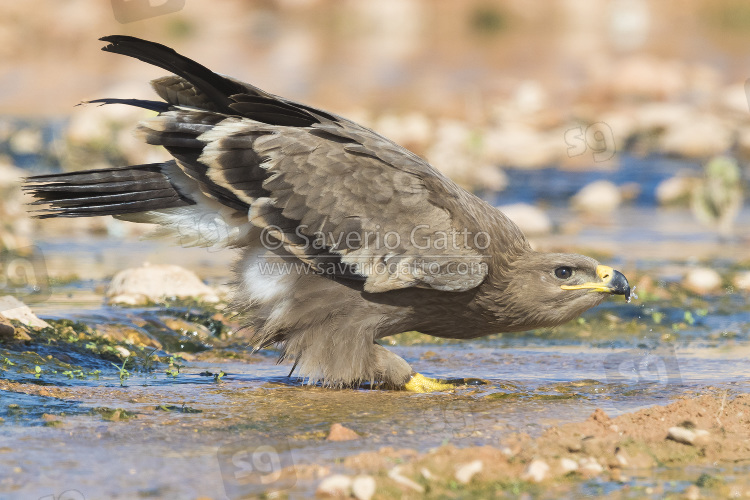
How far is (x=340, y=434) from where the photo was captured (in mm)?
4422

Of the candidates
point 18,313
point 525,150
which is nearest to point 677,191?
point 525,150

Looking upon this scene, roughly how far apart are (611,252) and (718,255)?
1.13 m

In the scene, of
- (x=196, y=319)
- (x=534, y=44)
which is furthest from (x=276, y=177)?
(x=534, y=44)

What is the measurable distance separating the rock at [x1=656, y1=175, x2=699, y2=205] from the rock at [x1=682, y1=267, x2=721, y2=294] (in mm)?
5984

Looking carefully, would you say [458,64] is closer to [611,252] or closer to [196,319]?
[611,252]

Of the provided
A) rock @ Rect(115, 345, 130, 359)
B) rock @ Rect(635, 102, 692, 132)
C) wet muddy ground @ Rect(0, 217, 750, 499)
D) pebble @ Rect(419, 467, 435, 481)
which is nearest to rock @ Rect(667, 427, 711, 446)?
wet muddy ground @ Rect(0, 217, 750, 499)

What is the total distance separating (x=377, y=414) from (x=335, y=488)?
51.4 inches

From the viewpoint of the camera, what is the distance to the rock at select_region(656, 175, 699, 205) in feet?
48.6

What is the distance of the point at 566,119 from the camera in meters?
20.3

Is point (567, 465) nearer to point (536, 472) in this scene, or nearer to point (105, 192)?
point (536, 472)

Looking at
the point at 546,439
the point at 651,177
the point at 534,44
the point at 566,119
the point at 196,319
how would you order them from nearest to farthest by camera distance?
1. the point at 546,439
2. the point at 196,319
3. the point at 651,177
4. the point at 566,119
5. the point at 534,44

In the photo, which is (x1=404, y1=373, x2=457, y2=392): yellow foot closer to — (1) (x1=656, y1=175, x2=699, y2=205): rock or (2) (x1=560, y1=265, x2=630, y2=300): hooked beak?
(2) (x1=560, y1=265, x2=630, y2=300): hooked beak

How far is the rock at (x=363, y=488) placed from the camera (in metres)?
3.66

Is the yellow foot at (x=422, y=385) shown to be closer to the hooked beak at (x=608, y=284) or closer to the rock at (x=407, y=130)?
the hooked beak at (x=608, y=284)
